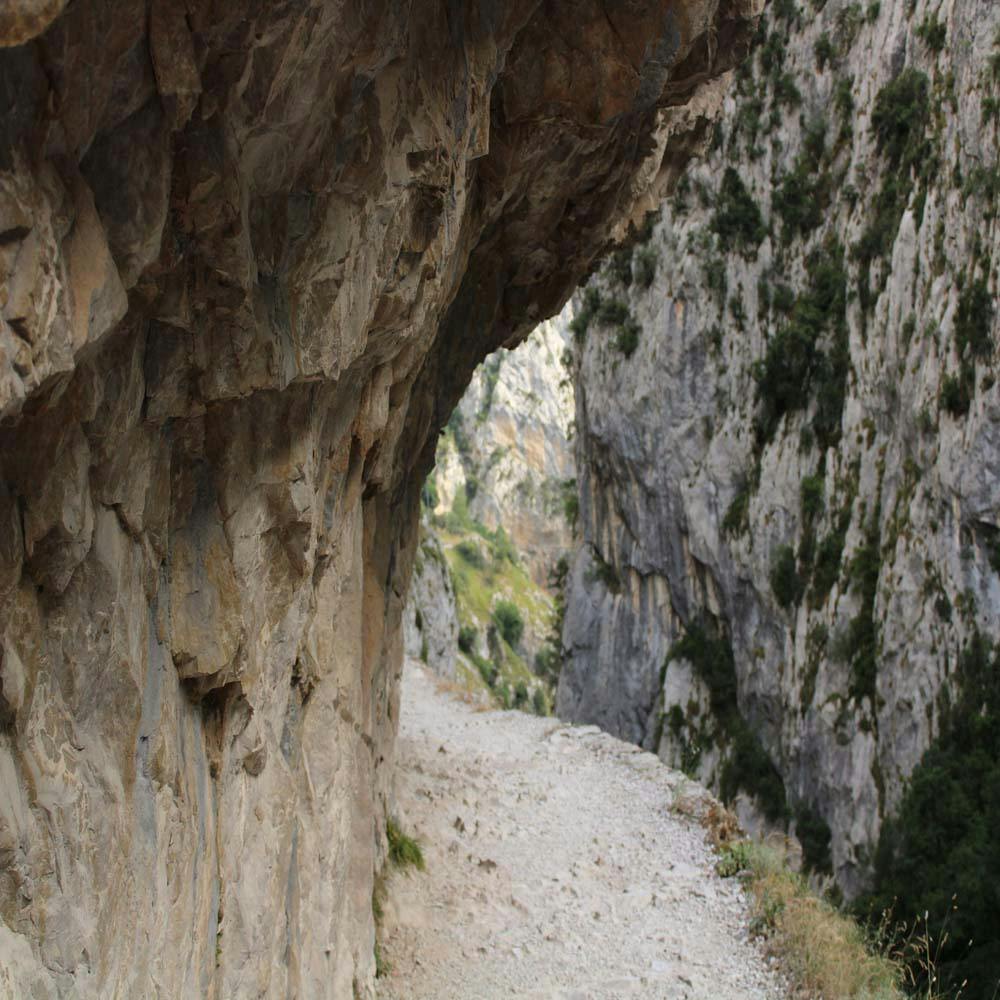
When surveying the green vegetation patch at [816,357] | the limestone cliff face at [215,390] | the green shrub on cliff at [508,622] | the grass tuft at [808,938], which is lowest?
the green shrub on cliff at [508,622]

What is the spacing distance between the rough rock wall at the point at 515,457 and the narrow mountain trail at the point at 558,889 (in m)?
97.6

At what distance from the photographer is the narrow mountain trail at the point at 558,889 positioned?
9445mm

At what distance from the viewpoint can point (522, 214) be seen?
8.73 meters

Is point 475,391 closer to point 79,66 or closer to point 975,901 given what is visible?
point 975,901

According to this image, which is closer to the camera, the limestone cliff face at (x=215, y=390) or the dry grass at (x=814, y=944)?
the limestone cliff face at (x=215, y=390)

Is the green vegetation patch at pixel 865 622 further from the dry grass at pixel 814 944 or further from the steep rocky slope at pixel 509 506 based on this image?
the steep rocky slope at pixel 509 506

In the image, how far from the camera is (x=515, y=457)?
130 m

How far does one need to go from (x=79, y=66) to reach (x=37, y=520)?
148 centimetres

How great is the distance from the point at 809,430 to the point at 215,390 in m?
25.9

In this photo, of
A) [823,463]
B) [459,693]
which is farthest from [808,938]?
[823,463]

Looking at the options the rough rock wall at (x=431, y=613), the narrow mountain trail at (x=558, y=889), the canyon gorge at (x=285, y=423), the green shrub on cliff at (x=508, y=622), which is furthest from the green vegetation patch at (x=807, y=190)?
the green shrub on cliff at (x=508, y=622)

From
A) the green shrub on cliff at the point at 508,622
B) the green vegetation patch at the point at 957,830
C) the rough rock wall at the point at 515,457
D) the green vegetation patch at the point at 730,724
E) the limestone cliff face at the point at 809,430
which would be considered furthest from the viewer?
the rough rock wall at the point at 515,457

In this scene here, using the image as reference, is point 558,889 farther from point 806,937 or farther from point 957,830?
point 957,830

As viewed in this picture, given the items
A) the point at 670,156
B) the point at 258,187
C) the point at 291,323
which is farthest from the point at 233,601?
the point at 670,156
